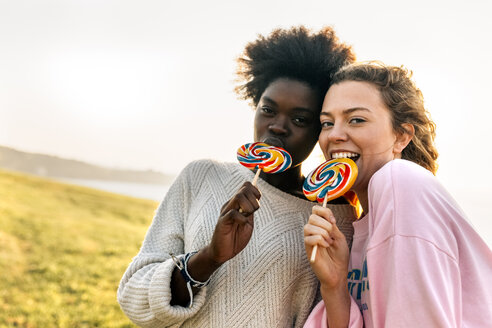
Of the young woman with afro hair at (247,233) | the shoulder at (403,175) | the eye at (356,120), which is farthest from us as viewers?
the eye at (356,120)

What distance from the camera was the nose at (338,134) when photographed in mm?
2457

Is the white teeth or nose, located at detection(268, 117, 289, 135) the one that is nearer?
the white teeth

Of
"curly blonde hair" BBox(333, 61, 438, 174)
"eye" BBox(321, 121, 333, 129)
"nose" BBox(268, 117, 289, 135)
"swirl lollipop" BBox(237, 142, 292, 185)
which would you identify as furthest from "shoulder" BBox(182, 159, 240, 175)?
"curly blonde hair" BBox(333, 61, 438, 174)

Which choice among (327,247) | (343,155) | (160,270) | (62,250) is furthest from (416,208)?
(62,250)

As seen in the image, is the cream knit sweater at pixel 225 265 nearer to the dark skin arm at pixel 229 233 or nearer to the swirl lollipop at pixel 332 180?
the dark skin arm at pixel 229 233

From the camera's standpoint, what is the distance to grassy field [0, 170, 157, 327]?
6.53 metres

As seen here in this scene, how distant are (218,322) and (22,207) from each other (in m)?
6.82

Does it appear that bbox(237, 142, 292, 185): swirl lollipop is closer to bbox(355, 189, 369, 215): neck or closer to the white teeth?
the white teeth

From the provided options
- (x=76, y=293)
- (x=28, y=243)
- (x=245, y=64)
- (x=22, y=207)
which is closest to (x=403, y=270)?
(x=245, y=64)

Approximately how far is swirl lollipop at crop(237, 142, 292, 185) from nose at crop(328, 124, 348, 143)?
0.27 meters

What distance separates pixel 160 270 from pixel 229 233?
1.50 feet

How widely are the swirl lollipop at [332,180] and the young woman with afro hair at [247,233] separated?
27cm

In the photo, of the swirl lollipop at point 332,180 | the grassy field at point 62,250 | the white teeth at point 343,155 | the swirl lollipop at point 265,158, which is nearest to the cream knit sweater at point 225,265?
the swirl lollipop at point 265,158

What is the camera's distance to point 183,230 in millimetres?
2654
